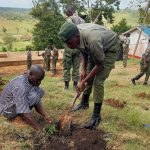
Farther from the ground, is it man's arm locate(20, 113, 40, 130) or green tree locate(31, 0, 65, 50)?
man's arm locate(20, 113, 40, 130)

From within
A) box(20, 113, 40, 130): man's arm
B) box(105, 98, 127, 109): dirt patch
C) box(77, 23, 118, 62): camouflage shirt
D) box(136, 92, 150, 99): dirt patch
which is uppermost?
box(77, 23, 118, 62): camouflage shirt

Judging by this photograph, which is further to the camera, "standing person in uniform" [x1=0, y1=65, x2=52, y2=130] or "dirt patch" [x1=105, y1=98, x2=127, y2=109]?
"dirt patch" [x1=105, y1=98, x2=127, y2=109]

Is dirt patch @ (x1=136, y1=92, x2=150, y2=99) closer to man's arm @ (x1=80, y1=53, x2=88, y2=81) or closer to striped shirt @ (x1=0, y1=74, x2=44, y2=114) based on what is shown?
man's arm @ (x1=80, y1=53, x2=88, y2=81)

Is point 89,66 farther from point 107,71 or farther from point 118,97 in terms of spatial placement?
point 118,97

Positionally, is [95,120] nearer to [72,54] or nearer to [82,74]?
[82,74]

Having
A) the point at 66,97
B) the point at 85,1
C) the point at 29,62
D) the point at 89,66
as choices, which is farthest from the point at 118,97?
the point at 85,1

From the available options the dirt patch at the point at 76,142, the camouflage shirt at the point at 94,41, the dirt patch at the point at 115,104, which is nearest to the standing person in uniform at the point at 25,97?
the dirt patch at the point at 76,142

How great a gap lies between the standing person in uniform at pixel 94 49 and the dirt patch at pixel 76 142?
0.35 metres

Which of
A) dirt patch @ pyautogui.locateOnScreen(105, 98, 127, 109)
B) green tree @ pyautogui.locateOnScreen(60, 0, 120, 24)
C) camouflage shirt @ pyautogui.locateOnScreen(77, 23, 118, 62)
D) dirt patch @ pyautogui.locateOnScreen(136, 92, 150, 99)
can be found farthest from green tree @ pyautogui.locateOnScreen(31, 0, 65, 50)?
camouflage shirt @ pyautogui.locateOnScreen(77, 23, 118, 62)

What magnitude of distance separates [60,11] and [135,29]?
1428 centimetres

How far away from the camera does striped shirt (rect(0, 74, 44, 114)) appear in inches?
217

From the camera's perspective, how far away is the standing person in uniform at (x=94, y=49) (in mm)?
5211

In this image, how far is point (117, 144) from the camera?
5.39 metres

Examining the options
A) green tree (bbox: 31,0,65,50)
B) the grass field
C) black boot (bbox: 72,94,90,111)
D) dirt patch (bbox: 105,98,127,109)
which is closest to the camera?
the grass field
